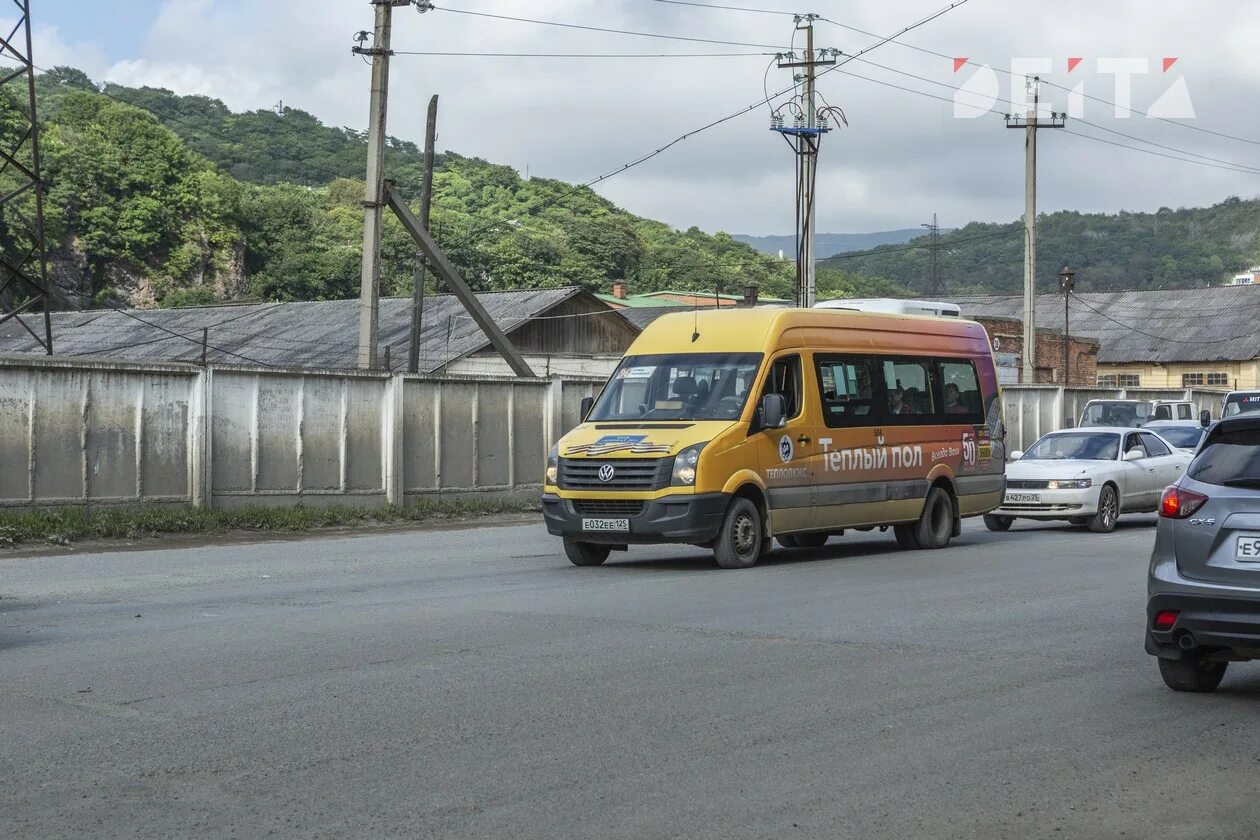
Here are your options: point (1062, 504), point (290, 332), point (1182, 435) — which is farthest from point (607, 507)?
point (290, 332)

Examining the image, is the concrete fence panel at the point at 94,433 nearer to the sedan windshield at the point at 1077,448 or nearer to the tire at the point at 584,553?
the tire at the point at 584,553

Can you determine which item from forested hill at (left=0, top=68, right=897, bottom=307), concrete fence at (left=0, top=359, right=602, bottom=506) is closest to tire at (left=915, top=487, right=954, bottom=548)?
concrete fence at (left=0, top=359, right=602, bottom=506)

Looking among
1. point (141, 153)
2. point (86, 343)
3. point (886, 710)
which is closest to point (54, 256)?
point (141, 153)

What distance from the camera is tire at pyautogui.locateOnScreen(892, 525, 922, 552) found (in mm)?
17938

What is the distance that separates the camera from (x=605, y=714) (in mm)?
7422

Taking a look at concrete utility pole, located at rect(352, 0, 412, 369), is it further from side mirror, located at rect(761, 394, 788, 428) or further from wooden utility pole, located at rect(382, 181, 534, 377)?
side mirror, located at rect(761, 394, 788, 428)

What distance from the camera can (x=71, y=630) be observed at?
10281 millimetres

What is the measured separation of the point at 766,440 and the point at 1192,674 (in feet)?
23.8

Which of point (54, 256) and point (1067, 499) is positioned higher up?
point (54, 256)

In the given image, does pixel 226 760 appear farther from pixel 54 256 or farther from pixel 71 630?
pixel 54 256

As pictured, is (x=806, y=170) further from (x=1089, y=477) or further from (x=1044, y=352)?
(x=1044, y=352)

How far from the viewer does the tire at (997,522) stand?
2166 centimetres

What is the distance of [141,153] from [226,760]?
7681cm

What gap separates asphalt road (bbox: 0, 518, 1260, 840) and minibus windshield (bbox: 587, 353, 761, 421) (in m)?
2.33
